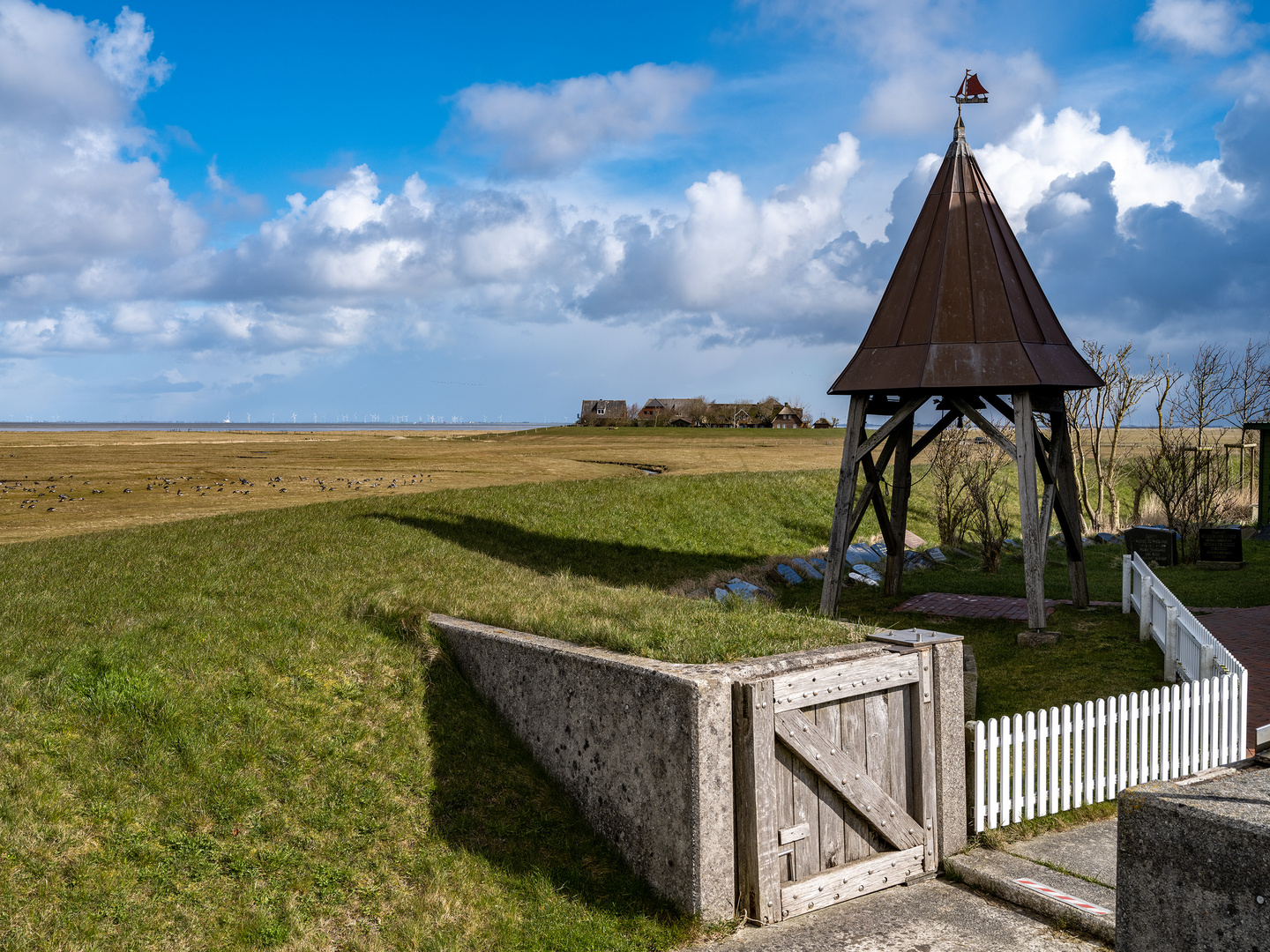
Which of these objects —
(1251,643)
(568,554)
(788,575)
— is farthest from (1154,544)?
(568,554)

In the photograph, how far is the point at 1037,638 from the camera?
13.9m

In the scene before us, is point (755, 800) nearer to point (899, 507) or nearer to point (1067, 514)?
point (1067, 514)

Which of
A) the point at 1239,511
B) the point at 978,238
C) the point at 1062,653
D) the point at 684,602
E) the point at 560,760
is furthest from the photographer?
the point at 1239,511

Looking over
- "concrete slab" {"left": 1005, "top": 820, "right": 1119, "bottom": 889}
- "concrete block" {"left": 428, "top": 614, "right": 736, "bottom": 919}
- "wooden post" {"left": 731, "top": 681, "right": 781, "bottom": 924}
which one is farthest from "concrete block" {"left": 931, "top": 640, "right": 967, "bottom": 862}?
"concrete block" {"left": 428, "top": 614, "right": 736, "bottom": 919}

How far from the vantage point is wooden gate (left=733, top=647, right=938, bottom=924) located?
6793 mm

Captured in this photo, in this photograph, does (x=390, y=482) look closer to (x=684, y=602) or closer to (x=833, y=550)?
(x=833, y=550)

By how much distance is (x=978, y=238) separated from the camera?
49.4ft

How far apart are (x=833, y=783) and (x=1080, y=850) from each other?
8.23ft

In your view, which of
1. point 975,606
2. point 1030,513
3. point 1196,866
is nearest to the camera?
point 1196,866

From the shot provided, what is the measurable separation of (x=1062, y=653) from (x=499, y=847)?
941cm

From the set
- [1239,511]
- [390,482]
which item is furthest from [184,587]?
[1239,511]

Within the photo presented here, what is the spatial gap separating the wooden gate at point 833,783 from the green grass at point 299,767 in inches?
26.7

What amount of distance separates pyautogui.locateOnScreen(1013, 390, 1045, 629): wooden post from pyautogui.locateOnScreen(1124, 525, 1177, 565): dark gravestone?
35.6ft

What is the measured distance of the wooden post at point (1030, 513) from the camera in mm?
14156
